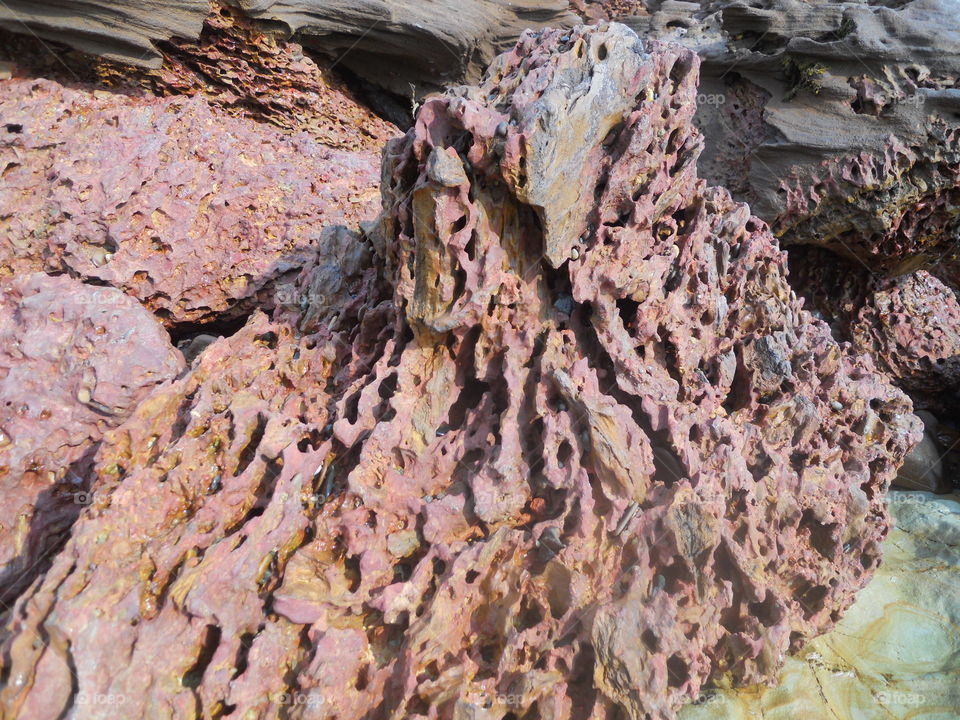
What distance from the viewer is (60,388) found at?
267cm

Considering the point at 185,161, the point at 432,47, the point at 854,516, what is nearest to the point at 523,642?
the point at 854,516

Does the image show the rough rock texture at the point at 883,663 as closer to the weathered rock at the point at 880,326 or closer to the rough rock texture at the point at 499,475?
the rough rock texture at the point at 499,475

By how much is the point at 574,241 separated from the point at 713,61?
428 centimetres

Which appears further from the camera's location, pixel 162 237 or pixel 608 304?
pixel 162 237

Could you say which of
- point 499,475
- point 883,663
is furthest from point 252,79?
point 883,663

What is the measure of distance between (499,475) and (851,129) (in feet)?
14.8

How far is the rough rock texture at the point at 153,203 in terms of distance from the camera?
3504 mm

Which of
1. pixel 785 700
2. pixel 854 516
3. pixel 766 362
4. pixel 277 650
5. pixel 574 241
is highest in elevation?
pixel 574 241

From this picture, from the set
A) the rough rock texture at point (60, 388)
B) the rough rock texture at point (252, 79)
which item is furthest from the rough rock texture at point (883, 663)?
the rough rock texture at point (252, 79)

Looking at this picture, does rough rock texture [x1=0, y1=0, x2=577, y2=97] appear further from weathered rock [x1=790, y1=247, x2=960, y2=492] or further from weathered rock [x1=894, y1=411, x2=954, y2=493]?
weathered rock [x1=894, y1=411, x2=954, y2=493]

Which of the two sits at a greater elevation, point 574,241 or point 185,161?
point 574,241

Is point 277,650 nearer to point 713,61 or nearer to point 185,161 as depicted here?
point 185,161

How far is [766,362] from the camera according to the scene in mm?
2732

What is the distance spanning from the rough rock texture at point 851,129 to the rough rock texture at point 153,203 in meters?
3.55
